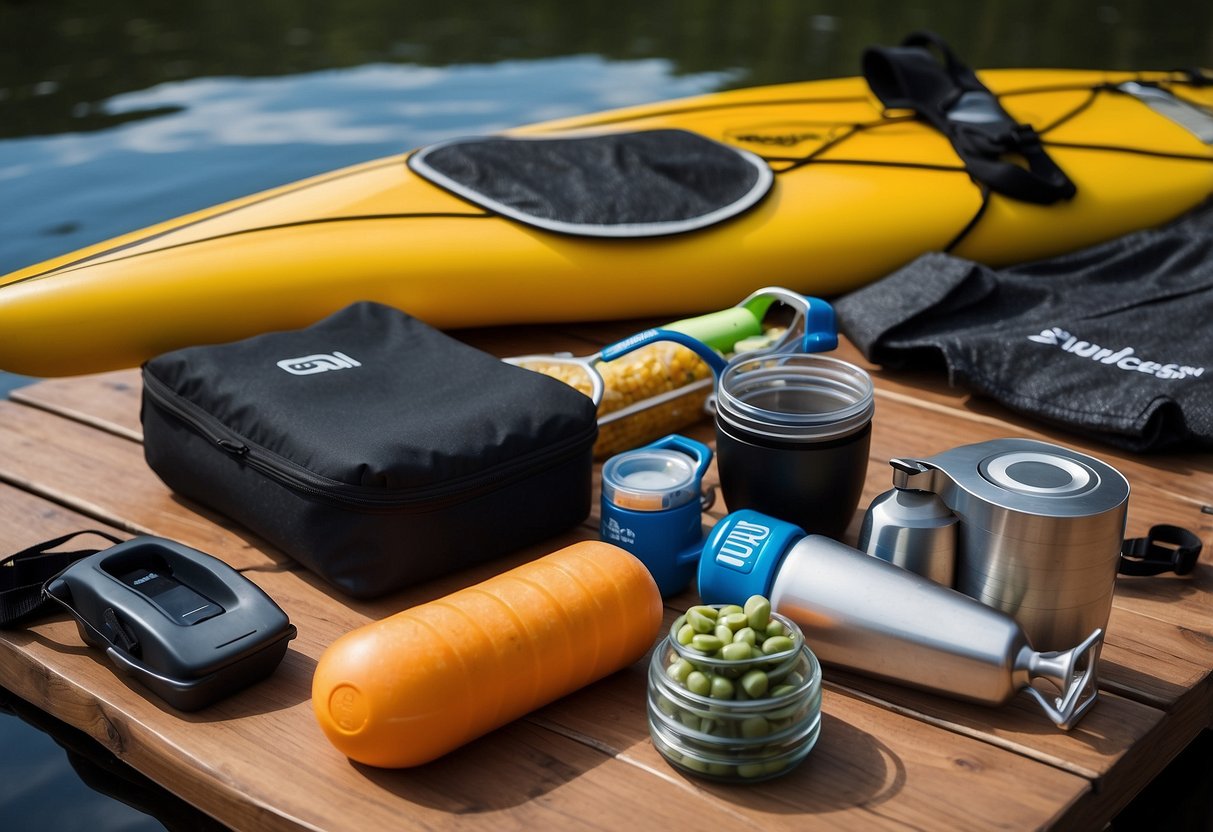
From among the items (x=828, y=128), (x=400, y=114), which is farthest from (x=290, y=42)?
(x=828, y=128)

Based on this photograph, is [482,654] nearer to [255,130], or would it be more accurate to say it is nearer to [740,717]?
[740,717]

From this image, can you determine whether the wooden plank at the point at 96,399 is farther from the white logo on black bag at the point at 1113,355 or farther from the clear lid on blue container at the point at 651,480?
the white logo on black bag at the point at 1113,355

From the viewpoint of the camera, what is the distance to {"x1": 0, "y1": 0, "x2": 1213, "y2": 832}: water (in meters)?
3.35

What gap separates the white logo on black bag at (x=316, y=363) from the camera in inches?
59.7

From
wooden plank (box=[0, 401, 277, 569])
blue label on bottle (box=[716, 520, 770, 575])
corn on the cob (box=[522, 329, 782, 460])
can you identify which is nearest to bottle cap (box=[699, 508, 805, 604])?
blue label on bottle (box=[716, 520, 770, 575])

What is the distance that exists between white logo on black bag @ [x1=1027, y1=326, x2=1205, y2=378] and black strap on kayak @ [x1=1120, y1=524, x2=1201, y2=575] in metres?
0.39

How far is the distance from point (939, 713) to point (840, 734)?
0.11 meters

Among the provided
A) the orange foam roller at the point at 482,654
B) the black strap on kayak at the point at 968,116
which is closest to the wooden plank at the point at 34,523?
the orange foam roller at the point at 482,654

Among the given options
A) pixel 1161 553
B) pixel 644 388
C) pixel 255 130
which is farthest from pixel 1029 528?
pixel 255 130

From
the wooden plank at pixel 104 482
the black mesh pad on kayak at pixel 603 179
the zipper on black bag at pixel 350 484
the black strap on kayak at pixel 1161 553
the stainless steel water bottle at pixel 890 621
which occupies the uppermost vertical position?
the black mesh pad on kayak at pixel 603 179

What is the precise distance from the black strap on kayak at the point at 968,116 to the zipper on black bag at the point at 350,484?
3.91 feet

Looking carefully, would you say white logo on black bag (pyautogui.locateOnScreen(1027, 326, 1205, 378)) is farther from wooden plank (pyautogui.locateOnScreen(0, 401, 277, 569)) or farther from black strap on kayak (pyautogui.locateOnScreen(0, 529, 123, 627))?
black strap on kayak (pyautogui.locateOnScreen(0, 529, 123, 627))

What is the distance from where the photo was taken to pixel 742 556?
1236mm

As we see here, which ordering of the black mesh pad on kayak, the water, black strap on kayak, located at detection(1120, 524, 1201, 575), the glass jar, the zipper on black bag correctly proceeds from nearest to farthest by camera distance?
the glass jar, the zipper on black bag, black strap on kayak, located at detection(1120, 524, 1201, 575), the black mesh pad on kayak, the water
